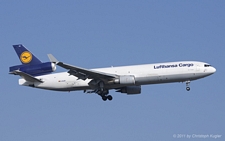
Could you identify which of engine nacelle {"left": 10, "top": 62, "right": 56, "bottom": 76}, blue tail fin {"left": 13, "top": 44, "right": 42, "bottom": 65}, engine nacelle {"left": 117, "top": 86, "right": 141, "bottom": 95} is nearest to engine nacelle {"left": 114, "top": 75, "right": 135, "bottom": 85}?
engine nacelle {"left": 117, "top": 86, "right": 141, "bottom": 95}

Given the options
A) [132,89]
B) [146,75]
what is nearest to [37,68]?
[132,89]

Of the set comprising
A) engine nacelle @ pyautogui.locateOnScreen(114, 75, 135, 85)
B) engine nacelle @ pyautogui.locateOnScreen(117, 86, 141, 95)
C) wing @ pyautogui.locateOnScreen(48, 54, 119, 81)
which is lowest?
engine nacelle @ pyautogui.locateOnScreen(117, 86, 141, 95)

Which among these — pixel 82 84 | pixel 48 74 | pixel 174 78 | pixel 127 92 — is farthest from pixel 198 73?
pixel 48 74

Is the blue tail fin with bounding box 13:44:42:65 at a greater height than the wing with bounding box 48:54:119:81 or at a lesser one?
greater

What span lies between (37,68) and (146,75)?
42.1 ft

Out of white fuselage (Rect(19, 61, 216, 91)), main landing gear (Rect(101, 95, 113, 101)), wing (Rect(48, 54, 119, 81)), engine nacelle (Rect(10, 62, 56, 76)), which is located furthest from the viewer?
main landing gear (Rect(101, 95, 113, 101))

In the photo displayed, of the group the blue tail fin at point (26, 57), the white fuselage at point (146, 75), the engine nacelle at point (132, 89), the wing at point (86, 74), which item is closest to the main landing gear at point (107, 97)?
the white fuselage at point (146, 75)

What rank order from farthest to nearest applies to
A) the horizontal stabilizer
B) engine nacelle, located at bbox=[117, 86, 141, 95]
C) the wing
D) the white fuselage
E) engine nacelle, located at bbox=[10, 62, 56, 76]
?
engine nacelle, located at bbox=[117, 86, 141, 95] → engine nacelle, located at bbox=[10, 62, 56, 76] → the horizontal stabilizer → the white fuselage → the wing

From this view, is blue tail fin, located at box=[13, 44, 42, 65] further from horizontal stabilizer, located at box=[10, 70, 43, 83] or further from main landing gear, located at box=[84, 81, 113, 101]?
main landing gear, located at box=[84, 81, 113, 101]

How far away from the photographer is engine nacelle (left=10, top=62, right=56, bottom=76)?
194 feet

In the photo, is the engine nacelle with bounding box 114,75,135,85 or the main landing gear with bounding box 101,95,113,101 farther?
the main landing gear with bounding box 101,95,113,101

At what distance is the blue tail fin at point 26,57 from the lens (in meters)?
62.3

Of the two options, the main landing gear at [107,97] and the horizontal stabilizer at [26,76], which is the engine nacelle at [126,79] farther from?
the horizontal stabilizer at [26,76]

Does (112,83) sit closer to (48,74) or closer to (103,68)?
(103,68)
